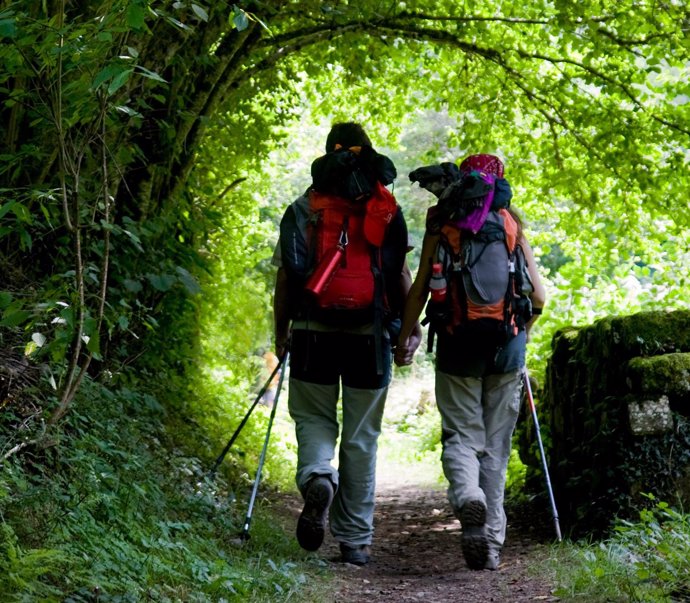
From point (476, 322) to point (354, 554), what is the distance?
5.47 feet

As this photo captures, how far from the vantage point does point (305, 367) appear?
5.41 m

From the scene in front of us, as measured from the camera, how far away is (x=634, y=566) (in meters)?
3.94

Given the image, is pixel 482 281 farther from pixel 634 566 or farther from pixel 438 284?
pixel 634 566

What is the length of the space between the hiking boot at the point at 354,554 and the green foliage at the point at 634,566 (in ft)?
4.00

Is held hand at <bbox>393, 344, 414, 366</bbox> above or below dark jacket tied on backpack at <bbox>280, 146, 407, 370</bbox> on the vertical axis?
below

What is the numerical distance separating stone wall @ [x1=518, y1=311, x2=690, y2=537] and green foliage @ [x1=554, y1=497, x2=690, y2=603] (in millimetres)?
294

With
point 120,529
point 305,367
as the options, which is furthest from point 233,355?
point 120,529

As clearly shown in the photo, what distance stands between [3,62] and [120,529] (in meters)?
2.02

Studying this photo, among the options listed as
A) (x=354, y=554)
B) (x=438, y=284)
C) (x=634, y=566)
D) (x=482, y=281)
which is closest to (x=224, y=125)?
(x=438, y=284)

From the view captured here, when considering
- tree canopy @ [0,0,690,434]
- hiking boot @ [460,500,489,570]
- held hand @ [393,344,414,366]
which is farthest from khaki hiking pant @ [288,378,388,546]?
tree canopy @ [0,0,690,434]

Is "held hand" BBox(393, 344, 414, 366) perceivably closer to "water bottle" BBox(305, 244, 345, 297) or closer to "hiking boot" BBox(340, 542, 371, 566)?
"water bottle" BBox(305, 244, 345, 297)

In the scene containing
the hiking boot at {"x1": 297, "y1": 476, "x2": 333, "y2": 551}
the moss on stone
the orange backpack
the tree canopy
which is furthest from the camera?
the moss on stone

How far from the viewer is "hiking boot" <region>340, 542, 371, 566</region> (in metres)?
5.44

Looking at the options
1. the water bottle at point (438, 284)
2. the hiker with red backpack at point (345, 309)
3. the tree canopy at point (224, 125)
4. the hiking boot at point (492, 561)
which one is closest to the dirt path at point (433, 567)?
the hiking boot at point (492, 561)
